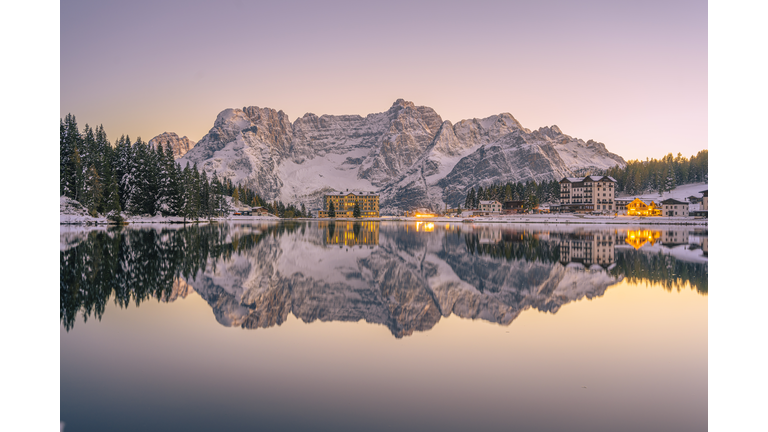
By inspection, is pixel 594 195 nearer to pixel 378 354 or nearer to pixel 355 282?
pixel 355 282

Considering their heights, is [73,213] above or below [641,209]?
below

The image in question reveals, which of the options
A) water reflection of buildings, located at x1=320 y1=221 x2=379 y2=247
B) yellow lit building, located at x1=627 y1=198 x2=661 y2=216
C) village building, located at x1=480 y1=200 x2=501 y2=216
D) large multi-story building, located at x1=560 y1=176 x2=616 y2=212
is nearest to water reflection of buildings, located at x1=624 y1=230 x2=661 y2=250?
water reflection of buildings, located at x1=320 y1=221 x2=379 y2=247

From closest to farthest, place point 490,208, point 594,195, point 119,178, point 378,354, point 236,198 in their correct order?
point 378,354
point 119,178
point 594,195
point 236,198
point 490,208

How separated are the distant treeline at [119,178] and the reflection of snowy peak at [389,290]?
6391cm

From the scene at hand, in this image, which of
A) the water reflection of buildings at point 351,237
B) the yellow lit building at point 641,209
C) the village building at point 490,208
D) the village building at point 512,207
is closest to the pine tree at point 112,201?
the water reflection of buildings at point 351,237

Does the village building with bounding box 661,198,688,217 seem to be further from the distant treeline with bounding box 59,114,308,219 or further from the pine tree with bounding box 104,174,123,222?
the pine tree with bounding box 104,174,123,222

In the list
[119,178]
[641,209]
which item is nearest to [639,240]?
[119,178]

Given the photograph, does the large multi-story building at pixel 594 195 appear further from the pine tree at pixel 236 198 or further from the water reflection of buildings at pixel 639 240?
the pine tree at pixel 236 198

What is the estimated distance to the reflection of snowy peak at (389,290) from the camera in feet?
42.5

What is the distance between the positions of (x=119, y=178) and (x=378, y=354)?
93650 millimetres

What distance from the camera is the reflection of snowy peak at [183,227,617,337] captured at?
12969 mm

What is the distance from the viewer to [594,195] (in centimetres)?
16125

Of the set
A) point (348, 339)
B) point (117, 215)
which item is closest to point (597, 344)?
point (348, 339)
